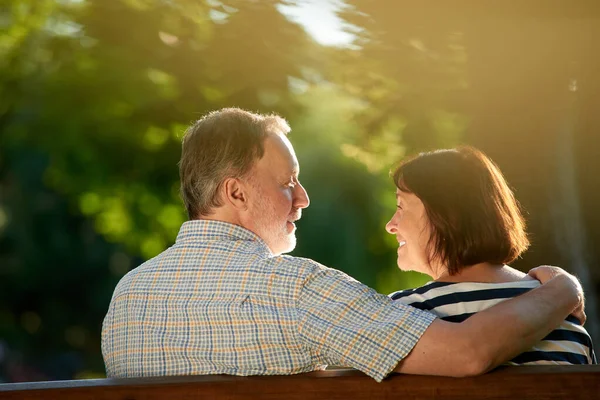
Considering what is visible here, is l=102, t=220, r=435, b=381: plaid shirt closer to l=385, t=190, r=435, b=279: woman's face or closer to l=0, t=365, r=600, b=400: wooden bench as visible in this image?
l=0, t=365, r=600, b=400: wooden bench

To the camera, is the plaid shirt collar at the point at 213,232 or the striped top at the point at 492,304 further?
the plaid shirt collar at the point at 213,232

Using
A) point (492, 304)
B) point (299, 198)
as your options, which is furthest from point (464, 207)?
point (299, 198)

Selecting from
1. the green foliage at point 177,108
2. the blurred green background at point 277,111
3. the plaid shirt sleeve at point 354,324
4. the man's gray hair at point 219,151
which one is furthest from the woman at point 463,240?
the green foliage at point 177,108

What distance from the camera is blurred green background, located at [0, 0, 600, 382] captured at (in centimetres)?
351

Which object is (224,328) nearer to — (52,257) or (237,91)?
(237,91)

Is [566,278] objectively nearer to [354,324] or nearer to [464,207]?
[464,207]

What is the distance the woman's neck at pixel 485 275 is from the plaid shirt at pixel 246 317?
0.33m

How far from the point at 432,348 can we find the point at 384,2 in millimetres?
2146

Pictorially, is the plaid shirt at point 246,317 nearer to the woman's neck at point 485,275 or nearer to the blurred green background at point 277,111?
the woman's neck at point 485,275

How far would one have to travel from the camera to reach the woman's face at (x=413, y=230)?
2.19m

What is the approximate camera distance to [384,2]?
357 centimetres

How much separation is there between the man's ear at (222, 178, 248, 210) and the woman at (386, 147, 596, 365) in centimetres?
37

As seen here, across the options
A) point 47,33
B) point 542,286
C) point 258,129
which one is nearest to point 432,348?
point 542,286

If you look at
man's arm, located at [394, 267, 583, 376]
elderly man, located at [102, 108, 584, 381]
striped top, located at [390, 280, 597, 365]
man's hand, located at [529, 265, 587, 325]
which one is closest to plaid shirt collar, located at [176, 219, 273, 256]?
elderly man, located at [102, 108, 584, 381]
